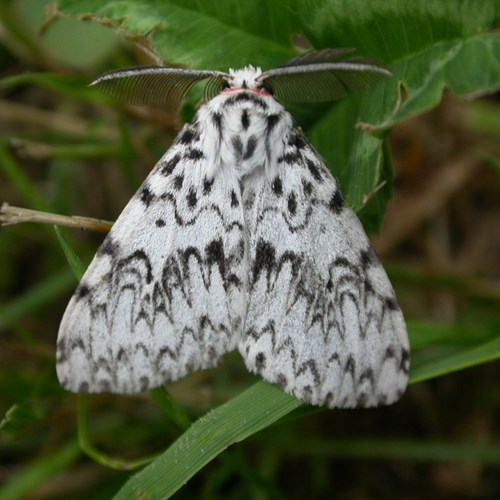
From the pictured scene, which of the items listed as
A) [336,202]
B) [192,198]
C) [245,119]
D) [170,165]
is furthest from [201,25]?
[336,202]

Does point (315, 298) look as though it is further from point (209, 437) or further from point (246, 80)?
point (246, 80)

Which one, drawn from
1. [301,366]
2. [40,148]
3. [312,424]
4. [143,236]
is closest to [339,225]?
[301,366]

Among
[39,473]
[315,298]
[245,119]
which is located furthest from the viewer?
[39,473]

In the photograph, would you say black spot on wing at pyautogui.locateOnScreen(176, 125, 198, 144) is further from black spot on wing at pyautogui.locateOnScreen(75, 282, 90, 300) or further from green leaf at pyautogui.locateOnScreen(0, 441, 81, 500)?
green leaf at pyautogui.locateOnScreen(0, 441, 81, 500)

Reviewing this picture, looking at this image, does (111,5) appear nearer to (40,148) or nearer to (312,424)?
(40,148)

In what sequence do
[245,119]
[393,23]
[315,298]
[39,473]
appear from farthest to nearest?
[39,473] → [245,119] → [315,298] → [393,23]

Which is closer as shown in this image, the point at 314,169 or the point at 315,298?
the point at 315,298

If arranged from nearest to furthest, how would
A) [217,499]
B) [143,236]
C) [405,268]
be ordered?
[143,236]
[217,499]
[405,268]

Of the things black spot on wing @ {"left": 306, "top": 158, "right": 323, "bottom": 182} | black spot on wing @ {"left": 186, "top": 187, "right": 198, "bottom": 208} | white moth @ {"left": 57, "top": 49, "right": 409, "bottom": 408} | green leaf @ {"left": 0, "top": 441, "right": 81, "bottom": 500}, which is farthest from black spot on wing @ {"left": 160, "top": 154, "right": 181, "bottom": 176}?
green leaf @ {"left": 0, "top": 441, "right": 81, "bottom": 500}
